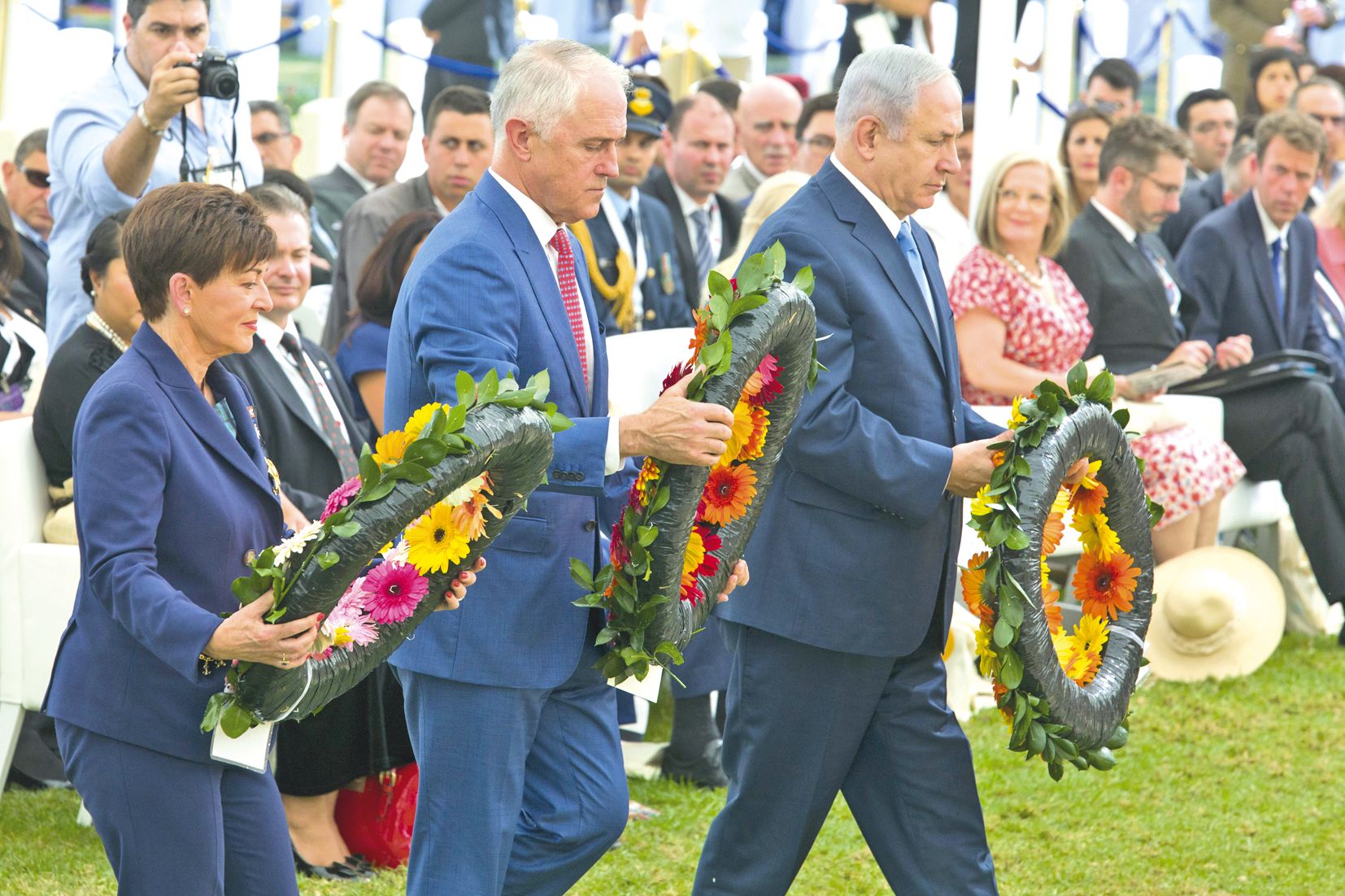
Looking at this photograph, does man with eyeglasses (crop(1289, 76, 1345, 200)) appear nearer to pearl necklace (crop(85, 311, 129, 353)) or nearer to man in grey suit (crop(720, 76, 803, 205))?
man in grey suit (crop(720, 76, 803, 205))

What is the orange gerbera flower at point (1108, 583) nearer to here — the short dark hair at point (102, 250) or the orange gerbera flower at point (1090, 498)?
the orange gerbera flower at point (1090, 498)

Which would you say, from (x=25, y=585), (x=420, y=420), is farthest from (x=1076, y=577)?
(x=25, y=585)

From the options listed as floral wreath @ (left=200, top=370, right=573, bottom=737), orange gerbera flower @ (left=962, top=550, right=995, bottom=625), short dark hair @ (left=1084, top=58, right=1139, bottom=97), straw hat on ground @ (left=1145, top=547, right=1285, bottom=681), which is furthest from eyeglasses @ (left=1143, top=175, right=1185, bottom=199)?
floral wreath @ (left=200, top=370, right=573, bottom=737)

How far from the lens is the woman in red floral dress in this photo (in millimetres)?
6410

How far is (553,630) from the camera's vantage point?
3.07 meters

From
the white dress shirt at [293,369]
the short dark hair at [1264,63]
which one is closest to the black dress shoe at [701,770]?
the white dress shirt at [293,369]

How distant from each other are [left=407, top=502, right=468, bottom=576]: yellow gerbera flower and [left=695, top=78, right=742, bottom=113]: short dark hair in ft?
22.1

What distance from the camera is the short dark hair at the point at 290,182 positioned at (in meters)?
6.09

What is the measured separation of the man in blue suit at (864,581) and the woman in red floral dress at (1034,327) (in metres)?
2.82

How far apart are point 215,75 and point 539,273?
267cm

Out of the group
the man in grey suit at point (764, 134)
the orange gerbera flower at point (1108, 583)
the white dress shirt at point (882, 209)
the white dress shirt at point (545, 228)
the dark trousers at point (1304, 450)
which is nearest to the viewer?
the white dress shirt at point (545, 228)

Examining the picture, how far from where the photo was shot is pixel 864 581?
3.39m

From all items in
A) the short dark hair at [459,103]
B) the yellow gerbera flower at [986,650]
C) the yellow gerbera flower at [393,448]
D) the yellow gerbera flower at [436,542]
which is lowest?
the yellow gerbera flower at [986,650]

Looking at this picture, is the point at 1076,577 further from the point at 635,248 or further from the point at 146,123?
the point at 635,248
